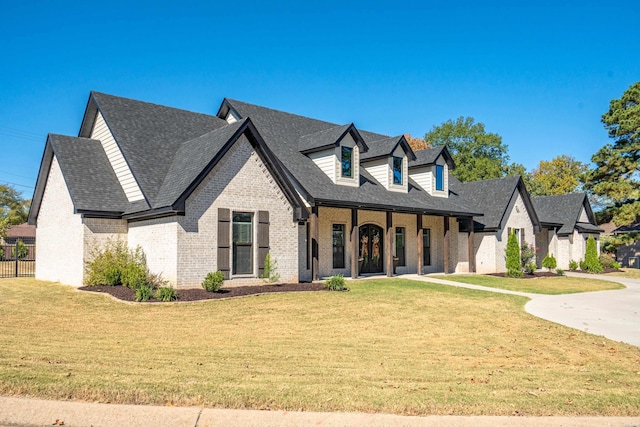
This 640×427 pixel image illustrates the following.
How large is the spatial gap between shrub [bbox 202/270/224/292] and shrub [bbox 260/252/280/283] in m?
2.43

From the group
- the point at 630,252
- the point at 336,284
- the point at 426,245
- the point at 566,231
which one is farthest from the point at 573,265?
the point at 336,284

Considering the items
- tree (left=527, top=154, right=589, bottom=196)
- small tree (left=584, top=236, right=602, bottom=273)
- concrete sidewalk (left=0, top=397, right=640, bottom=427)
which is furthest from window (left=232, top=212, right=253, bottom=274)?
tree (left=527, top=154, right=589, bottom=196)

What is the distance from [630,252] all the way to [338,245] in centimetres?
3153

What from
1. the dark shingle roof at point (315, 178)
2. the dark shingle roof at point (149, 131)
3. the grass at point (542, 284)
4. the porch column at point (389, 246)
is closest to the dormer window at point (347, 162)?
the dark shingle roof at point (315, 178)

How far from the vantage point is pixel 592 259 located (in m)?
35.0

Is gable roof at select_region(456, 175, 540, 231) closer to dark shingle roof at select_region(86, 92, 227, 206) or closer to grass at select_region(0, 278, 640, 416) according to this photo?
grass at select_region(0, 278, 640, 416)

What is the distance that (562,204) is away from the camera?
3975 cm

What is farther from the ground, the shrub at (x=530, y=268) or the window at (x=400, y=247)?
the window at (x=400, y=247)

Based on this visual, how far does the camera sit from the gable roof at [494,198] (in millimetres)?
30344

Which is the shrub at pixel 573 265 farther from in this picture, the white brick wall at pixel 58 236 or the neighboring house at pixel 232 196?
the white brick wall at pixel 58 236

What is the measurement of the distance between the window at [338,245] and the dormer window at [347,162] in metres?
2.49

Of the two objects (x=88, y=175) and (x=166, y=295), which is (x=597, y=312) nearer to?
(x=166, y=295)

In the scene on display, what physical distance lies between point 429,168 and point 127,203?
16062mm

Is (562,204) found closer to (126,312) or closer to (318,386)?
(126,312)
